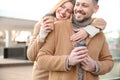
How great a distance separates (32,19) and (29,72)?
99.9 inches

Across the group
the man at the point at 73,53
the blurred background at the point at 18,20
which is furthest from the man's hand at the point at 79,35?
the blurred background at the point at 18,20

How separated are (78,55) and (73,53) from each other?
2 cm

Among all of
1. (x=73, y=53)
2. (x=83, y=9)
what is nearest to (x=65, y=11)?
(x=83, y=9)

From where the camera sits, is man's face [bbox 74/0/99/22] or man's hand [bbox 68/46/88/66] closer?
man's hand [bbox 68/46/88/66]

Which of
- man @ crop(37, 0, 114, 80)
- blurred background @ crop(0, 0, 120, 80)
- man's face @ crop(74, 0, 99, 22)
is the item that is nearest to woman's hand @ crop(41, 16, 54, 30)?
man @ crop(37, 0, 114, 80)

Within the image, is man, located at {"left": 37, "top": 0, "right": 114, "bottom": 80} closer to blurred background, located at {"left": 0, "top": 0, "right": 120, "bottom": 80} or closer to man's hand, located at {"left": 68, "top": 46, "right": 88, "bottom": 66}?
man's hand, located at {"left": 68, "top": 46, "right": 88, "bottom": 66}

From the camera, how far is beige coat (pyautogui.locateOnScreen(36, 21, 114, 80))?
102 cm

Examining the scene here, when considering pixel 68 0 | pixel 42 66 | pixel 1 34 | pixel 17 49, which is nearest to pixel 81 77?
pixel 42 66

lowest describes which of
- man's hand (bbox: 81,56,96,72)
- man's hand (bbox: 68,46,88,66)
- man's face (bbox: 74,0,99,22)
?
man's hand (bbox: 81,56,96,72)

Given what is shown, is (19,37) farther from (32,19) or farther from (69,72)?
(69,72)

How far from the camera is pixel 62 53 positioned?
1.07 metres

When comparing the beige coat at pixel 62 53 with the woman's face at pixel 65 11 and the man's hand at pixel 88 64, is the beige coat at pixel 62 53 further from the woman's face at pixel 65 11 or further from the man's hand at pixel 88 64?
the woman's face at pixel 65 11

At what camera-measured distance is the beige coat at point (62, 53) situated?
1023 millimetres

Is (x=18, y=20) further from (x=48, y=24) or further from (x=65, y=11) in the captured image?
(x=48, y=24)
